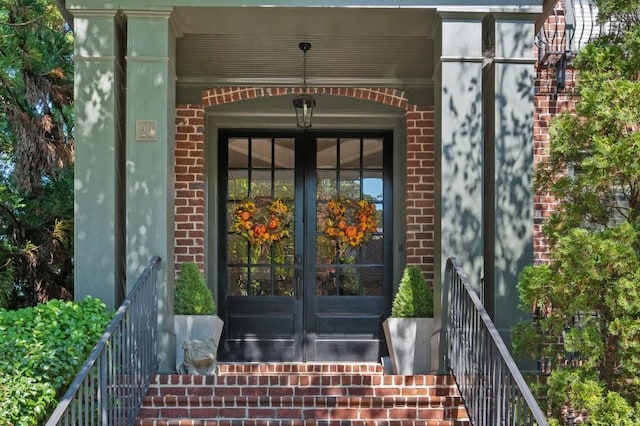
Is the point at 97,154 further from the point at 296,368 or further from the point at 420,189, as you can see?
the point at 420,189

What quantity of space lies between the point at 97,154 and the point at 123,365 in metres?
1.69

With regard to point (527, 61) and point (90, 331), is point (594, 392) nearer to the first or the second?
point (527, 61)

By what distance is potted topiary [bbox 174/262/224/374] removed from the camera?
527cm

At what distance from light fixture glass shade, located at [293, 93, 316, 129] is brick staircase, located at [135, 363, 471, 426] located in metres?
2.39

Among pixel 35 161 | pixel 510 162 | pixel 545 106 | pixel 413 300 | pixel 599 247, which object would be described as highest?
pixel 545 106

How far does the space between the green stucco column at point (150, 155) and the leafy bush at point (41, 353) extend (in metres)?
0.53

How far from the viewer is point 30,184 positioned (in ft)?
27.6

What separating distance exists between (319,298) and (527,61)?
303 cm

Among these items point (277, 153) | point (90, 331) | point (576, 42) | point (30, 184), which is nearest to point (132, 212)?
point (90, 331)

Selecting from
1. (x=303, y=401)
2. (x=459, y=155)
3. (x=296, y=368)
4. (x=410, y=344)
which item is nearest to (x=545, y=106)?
(x=459, y=155)

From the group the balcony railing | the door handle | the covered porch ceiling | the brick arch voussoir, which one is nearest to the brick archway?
the brick arch voussoir

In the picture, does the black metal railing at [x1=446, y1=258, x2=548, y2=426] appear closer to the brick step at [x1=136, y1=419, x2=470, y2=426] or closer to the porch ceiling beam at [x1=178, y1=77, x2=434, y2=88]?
the brick step at [x1=136, y1=419, x2=470, y2=426]

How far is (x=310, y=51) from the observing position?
246 inches

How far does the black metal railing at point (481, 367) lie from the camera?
366 cm
